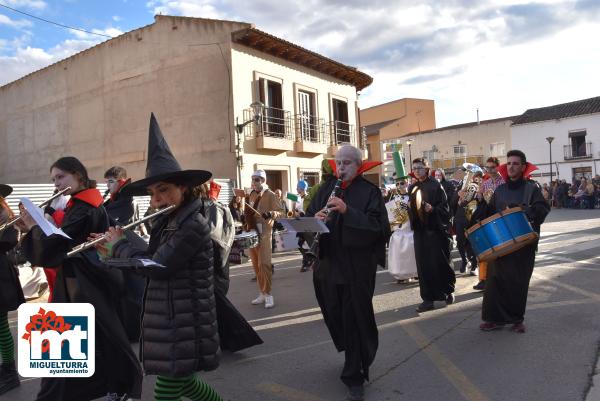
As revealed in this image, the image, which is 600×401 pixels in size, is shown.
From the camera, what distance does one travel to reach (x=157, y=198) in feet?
9.75

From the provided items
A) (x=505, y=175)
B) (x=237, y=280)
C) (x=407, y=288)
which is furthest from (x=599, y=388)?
(x=237, y=280)

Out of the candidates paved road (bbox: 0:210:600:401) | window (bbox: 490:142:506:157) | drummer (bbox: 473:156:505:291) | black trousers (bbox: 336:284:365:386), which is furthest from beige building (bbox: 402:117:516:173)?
black trousers (bbox: 336:284:365:386)

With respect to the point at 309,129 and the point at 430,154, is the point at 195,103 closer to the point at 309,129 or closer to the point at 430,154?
the point at 309,129

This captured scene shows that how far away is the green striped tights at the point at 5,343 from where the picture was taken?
4.27 meters

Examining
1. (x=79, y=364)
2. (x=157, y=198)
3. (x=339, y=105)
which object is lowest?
(x=79, y=364)

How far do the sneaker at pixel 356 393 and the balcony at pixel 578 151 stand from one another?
147ft

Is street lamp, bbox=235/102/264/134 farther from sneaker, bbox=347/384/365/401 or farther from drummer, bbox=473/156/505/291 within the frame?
sneaker, bbox=347/384/365/401

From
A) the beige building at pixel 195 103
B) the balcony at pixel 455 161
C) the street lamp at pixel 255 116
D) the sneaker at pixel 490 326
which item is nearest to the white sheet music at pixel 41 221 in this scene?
the sneaker at pixel 490 326

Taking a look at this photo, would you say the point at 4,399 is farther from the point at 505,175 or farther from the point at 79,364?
the point at 505,175

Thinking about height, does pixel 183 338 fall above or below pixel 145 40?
below

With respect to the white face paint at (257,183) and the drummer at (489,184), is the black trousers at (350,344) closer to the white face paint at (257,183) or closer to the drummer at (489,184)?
the drummer at (489,184)

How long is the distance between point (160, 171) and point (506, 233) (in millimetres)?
3654

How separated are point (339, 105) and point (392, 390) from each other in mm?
18957

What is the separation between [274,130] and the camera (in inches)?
720
